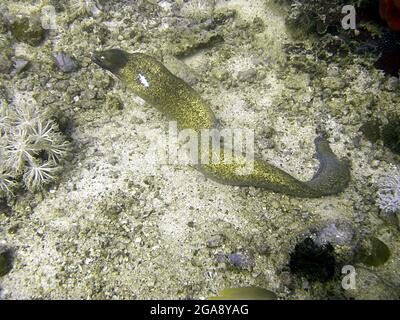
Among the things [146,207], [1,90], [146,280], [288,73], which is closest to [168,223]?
Result: [146,207]

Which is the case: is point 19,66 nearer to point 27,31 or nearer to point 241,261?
point 27,31

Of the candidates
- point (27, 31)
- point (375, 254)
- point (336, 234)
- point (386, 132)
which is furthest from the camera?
point (27, 31)

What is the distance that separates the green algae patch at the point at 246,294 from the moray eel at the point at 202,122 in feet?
4.24

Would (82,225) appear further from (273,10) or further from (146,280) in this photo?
(273,10)

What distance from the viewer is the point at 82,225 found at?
356 centimetres

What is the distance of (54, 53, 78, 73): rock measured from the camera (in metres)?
4.74

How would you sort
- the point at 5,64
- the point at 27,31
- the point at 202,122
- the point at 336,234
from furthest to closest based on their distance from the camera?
the point at 27,31 < the point at 5,64 < the point at 202,122 < the point at 336,234

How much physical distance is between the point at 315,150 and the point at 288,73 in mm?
1416

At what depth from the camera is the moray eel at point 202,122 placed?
12.4 feet

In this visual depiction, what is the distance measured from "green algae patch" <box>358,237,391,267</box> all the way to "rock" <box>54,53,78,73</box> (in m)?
4.89

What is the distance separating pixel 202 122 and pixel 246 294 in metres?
2.33

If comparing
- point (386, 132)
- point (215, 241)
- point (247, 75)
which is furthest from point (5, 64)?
point (386, 132)

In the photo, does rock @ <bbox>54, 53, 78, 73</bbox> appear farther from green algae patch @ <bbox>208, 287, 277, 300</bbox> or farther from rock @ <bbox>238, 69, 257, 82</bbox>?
green algae patch @ <bbox>208, 287, 277, 300</bbox>

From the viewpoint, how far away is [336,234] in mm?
3344
